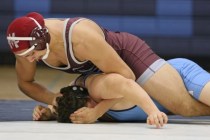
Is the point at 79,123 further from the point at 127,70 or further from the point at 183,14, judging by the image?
the point at 183,14

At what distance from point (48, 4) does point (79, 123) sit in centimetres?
423

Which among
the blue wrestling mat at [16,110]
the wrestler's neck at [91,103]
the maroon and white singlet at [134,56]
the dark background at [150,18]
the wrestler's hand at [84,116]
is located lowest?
the dark background at [150,18]

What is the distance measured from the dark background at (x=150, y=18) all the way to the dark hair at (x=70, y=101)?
4037 millimetres

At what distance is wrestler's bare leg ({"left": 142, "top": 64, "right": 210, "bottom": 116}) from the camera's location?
6.81ft

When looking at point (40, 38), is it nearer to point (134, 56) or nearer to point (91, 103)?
point (91, 103)

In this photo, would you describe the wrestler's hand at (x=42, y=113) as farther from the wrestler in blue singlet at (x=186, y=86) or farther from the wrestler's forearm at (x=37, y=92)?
the wrestler in blue singlet at (x=186, y=86)

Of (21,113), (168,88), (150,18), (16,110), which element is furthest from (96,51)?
(150,18)

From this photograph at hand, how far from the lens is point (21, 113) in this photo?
254 cm

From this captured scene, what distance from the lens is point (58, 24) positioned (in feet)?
6.30

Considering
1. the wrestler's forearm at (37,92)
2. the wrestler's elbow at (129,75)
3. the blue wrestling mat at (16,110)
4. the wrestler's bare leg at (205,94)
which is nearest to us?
the wrestler's elbow at (129,75)

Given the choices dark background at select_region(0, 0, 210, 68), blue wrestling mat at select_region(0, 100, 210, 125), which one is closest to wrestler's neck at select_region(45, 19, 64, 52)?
blue wrestling mat at select_region(0, 100, 210, 125)

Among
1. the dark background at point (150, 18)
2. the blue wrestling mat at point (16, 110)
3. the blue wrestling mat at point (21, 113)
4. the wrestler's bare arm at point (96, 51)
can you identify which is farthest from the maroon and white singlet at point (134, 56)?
the dark background at point (150, 18)

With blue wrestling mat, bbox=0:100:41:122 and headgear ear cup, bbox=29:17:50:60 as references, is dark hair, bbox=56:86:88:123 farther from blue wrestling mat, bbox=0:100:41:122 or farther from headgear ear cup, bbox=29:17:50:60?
blue wrestling mat, bbox=0:100:41:122

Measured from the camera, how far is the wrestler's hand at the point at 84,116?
1950 millimetres
